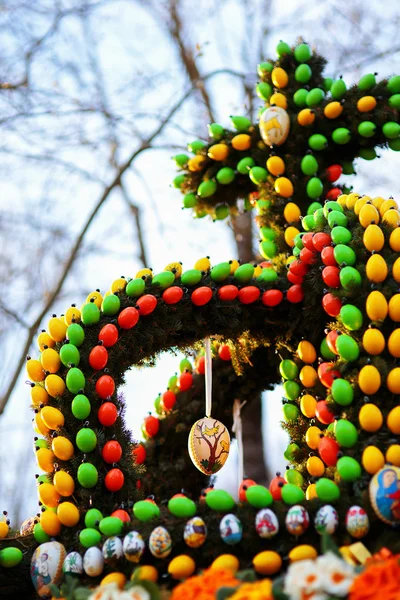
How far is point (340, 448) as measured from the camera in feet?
10.4

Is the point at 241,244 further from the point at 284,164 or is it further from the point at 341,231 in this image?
the point at 341,231

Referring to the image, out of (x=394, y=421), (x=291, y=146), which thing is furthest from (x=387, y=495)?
(x=291, y=146)

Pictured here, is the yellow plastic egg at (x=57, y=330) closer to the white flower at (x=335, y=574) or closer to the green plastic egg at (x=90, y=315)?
the green plastic egg at (x=90, y=315)

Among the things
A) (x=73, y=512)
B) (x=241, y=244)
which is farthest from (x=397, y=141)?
(x=241, y=244)

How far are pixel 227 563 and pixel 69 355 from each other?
1.15 meters

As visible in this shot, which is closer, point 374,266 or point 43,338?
point 374,266

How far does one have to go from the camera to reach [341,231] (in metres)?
3.52

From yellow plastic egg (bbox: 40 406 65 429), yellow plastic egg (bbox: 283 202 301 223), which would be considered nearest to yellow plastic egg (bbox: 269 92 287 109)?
yellow plastic egg (bbox: 283 202 301 223)

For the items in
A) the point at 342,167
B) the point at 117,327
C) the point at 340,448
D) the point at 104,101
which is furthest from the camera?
the point at 104,101

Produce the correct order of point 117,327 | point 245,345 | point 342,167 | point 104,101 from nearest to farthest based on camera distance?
point 117,327, point 245,345, point 342,167, point 104,101

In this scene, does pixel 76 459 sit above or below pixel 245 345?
below

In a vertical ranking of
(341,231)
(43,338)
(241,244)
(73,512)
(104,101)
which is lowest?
(73,512)

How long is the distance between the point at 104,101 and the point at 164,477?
5344 millimetres

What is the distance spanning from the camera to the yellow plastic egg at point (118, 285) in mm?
3785
